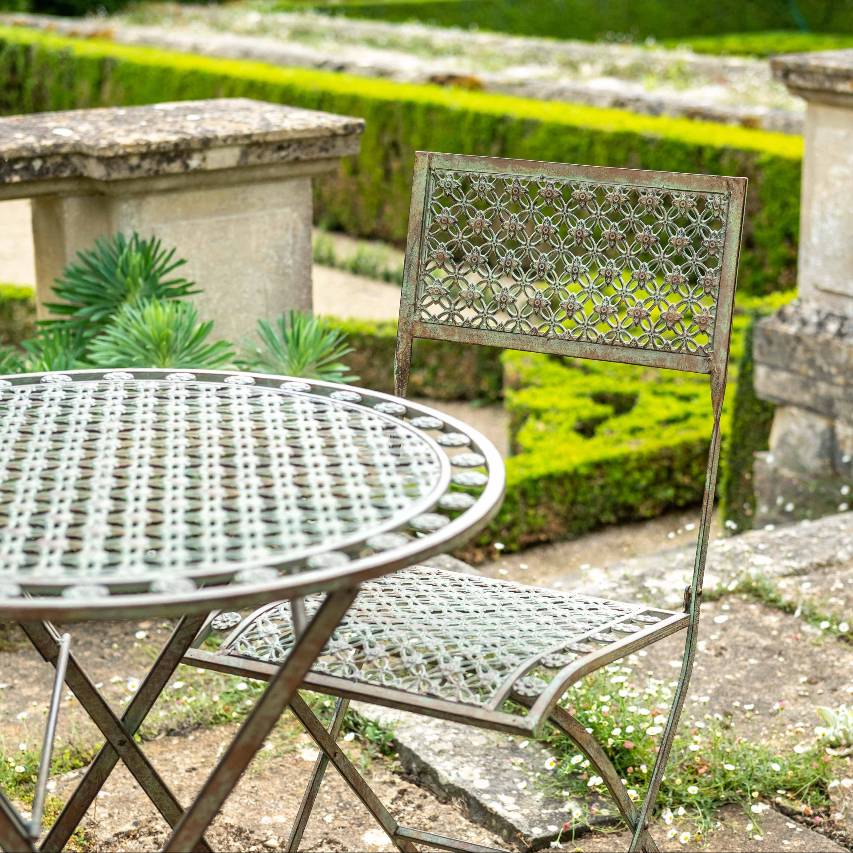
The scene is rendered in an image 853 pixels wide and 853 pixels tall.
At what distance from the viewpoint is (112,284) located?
3.57m

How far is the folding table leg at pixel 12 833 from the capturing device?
1.49 metres

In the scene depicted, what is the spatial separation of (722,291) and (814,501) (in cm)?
270

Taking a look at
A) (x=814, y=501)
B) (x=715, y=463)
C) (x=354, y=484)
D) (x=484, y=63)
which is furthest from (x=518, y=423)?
(x=484, y=63)

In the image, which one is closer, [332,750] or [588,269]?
[332,750]

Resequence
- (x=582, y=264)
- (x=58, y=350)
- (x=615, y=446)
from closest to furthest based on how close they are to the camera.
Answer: (x=582, y=264), (x=58, y=350), (x=615, y=446)

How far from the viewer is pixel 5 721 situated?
9.27 feet

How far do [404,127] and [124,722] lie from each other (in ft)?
26.7

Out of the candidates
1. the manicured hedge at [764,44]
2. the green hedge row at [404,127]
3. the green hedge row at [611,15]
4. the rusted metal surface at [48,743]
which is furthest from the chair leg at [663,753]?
the green hedge row at [611,15]

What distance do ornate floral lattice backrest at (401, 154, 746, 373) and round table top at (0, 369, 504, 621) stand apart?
37cm

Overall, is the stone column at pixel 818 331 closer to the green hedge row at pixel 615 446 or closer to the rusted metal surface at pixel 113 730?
the green hedge row at pixel 615 446

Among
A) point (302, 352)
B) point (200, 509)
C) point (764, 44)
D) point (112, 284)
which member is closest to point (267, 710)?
point (200, 509)

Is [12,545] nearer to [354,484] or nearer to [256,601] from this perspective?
[256,601]

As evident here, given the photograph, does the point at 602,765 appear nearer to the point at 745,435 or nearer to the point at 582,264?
the point at 582,264

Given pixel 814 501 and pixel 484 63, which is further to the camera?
pixel 484 63
